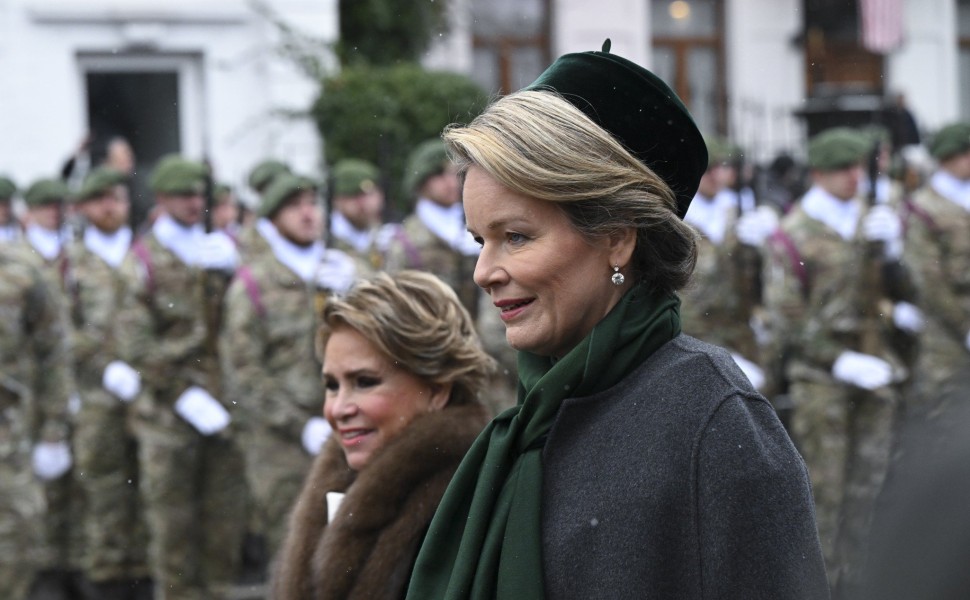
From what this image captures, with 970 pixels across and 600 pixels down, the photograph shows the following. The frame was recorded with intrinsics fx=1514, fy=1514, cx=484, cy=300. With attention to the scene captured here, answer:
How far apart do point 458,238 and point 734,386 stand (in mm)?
6617

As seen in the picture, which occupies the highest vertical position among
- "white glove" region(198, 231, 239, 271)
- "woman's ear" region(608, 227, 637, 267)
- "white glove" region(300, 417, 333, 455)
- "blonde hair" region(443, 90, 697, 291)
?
"blonde hair" region(443, 90, 697, 291)

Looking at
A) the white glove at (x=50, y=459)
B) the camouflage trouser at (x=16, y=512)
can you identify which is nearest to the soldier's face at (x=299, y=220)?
the white glove at (x=50, y=459)

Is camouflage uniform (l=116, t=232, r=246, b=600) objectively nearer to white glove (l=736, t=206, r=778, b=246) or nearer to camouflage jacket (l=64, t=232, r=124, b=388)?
camouflage jacket (l=64, t=232, r=124, b=388)

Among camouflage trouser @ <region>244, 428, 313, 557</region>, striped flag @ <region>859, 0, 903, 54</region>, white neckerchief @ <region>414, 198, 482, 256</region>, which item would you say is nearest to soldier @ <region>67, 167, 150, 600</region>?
camouflage trouser @ <region>244, 428, 313, 557</region>

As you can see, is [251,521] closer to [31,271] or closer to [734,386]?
[31,271]

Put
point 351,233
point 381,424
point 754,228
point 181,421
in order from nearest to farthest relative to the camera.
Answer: point 381,424 → point 181,421 → point 754,228 → point 351,233

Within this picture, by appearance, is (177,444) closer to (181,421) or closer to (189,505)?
(181,421)

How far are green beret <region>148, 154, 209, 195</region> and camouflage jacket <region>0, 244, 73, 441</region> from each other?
38.4 inches

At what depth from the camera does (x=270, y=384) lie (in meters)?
7.65

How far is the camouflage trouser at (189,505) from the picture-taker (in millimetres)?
7512

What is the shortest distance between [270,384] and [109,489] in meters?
1.06

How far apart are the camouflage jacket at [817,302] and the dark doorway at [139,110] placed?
787 centimetres

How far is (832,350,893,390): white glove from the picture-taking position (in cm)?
802

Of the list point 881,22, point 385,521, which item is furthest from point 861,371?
point 881,22
